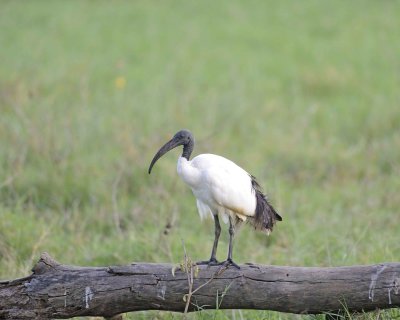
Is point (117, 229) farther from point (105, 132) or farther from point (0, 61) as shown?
point (0, 61)

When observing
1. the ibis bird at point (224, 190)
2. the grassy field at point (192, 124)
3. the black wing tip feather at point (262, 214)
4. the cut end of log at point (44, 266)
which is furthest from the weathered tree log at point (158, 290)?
the black wing tip feather at point (262, 214)

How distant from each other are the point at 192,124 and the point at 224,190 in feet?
17.4

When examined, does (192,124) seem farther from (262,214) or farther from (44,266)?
(44,266)

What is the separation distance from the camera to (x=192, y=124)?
369 inches

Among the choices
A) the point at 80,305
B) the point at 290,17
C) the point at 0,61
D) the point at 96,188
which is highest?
the point at 290,17

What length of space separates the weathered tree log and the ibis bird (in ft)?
0.80

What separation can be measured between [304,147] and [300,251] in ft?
10.7

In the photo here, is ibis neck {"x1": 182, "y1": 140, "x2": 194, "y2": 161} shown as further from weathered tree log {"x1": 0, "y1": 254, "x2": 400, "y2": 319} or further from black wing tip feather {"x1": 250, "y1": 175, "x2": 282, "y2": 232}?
weathered tree log {"x1": 0, "y1": 254, "x2": 400, "y2": 319}

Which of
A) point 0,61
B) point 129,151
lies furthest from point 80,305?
point 0,61

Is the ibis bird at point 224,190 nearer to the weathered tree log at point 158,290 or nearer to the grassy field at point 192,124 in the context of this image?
the weathered tree log at point 158,290

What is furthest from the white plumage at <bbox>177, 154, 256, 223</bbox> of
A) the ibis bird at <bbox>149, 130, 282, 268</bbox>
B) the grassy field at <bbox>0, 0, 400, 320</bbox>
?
the grassy field at <bbox>0, 0, 400, 320</bbox>

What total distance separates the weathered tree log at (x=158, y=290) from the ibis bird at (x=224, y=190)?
9.6 inches

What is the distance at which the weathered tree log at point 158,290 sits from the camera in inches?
145

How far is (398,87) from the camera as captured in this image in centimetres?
1120
